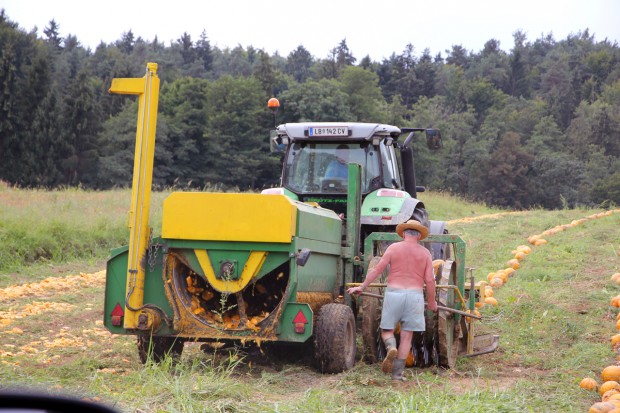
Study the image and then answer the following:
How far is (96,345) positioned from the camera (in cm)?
859

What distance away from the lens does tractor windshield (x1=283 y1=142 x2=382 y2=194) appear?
9.92 metres

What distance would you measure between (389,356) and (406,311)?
1.85ft

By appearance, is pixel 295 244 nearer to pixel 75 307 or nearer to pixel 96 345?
pixel 96 345

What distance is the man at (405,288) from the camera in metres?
7.48

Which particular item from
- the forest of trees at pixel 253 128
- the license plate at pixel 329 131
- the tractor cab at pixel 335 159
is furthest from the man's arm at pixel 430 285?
the forest of trees at pixel 253 128

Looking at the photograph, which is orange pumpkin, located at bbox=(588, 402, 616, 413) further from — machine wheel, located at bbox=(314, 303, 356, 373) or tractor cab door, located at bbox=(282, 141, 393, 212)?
tractor cab door, located at bbox=(282, 141, 393, 212)

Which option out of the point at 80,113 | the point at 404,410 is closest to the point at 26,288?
the point at 404,410

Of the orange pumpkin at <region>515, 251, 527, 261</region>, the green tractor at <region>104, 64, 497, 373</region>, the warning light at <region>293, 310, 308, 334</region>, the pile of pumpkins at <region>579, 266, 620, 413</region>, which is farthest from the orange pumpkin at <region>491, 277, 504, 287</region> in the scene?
the warning light at <region>293, 310, 308, 334</region>

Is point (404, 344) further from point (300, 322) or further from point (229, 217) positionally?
point (229, 217)

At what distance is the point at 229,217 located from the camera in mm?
7227

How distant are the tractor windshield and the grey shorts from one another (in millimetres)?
2564

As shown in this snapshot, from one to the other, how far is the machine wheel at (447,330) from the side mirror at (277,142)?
→ 2.98 meters

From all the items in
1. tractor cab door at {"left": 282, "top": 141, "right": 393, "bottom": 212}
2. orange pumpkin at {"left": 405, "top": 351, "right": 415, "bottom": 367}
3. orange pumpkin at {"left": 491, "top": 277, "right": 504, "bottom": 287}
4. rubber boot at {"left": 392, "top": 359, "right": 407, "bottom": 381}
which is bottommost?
orange pumpkin at {"left": 405, "top": 351, "right": 415, "bottom": 367}

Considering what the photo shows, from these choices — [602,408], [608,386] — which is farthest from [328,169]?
[602,408]
